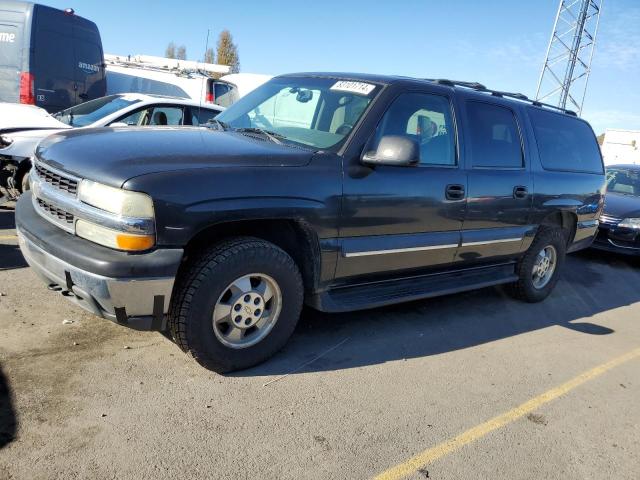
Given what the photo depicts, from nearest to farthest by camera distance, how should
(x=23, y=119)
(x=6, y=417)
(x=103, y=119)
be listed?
(x=6, y=417)
(x=23, y=119)
(x=103, y=119)

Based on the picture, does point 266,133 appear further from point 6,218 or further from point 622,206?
point 622,206

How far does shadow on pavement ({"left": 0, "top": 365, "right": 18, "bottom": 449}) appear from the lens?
7.91ft

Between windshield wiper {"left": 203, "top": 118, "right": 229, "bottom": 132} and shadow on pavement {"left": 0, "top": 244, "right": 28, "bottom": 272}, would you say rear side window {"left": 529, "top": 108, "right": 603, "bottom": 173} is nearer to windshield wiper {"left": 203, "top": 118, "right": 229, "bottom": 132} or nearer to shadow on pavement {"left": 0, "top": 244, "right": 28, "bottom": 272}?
windshield wiper {"left": 203, "top": 118, "right": 229, "bottom": 132}

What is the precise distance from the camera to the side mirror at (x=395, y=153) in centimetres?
339

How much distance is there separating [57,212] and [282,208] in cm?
130

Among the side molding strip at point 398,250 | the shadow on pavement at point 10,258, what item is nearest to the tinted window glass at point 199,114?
the shadow on pavement at point 10,258

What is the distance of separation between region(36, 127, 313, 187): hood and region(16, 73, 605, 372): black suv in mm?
13

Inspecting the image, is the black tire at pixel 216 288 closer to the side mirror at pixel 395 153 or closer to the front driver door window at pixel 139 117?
the side mirror at pixel 395 153

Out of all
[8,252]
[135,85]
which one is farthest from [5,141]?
[135,85]

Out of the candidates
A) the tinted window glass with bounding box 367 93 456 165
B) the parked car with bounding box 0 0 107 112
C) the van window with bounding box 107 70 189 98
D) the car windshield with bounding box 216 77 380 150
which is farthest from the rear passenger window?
the van window with bounding box 107 70 189 98

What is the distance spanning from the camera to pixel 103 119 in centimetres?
671

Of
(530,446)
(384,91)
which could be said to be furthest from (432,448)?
(384,91)

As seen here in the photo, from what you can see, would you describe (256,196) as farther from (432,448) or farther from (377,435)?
(432,448)

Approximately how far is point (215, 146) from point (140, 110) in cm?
436
